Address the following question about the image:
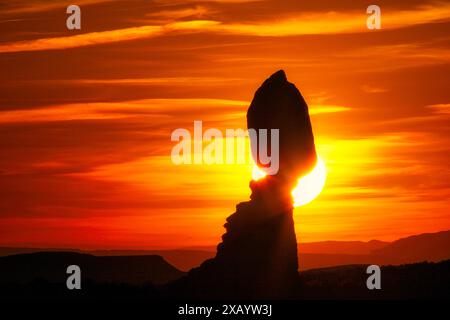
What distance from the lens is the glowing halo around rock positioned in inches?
2422

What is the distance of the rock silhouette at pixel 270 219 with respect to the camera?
201ft

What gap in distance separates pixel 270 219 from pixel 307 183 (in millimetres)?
2661

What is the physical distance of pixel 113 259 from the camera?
379 feet

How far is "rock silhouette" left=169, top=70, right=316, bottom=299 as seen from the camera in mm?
61219

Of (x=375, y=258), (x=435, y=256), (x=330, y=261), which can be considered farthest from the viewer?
(x=435, y=256)

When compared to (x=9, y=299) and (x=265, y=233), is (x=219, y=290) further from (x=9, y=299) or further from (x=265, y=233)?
(x=9, y=299)

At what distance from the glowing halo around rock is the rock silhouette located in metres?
0.41

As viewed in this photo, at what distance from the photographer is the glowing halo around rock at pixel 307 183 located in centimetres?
6153

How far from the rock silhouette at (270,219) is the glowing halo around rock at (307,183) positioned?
41cm

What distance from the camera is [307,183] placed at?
61.8m

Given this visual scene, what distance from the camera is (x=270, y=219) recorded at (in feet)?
202
